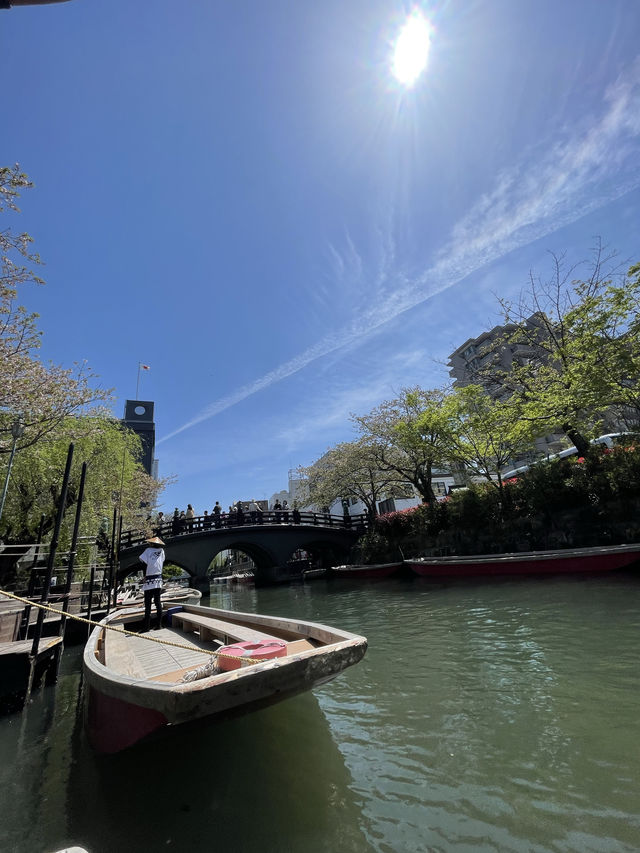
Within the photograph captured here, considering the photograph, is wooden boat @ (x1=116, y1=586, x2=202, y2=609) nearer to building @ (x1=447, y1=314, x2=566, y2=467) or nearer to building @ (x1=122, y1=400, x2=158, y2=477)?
building @ (x1=447, y1=314, x2=566, y2=467)

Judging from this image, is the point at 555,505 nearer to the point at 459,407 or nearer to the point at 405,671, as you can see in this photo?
the point at 459,407

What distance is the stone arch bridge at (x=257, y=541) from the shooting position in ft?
78.8

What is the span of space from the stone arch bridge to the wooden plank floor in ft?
63.8

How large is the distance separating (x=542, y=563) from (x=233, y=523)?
19851 millimetres

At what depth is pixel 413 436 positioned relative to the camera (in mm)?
20281

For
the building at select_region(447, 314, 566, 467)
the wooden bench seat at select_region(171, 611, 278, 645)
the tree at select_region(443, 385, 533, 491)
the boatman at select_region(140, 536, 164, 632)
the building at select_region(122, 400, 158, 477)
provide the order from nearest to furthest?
the wooden bench seat at select_region(171, 611, 278, 645) < the boatman at select_region(140, 536, 164, 632) < the tree at select_region(443, 385, 533, 491) < the building at select_region(447, 314, 566, 467) < the building at select_region(122, 400, 158, 477)

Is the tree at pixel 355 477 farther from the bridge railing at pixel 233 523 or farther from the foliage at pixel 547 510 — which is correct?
the foliage at pixel 547 510

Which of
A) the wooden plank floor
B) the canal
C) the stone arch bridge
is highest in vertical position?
the stone arch bridge

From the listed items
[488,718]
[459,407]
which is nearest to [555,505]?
[459,407]

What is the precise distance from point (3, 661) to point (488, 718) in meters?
6.51

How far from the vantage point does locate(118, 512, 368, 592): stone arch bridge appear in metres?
24.0

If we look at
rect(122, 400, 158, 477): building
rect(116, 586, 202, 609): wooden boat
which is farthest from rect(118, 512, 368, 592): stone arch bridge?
rect(122, 400, 158, 477): building

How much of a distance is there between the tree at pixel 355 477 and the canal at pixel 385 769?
21052mm

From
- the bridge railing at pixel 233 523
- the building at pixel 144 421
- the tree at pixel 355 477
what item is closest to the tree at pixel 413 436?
the tree at pixel 355 477
